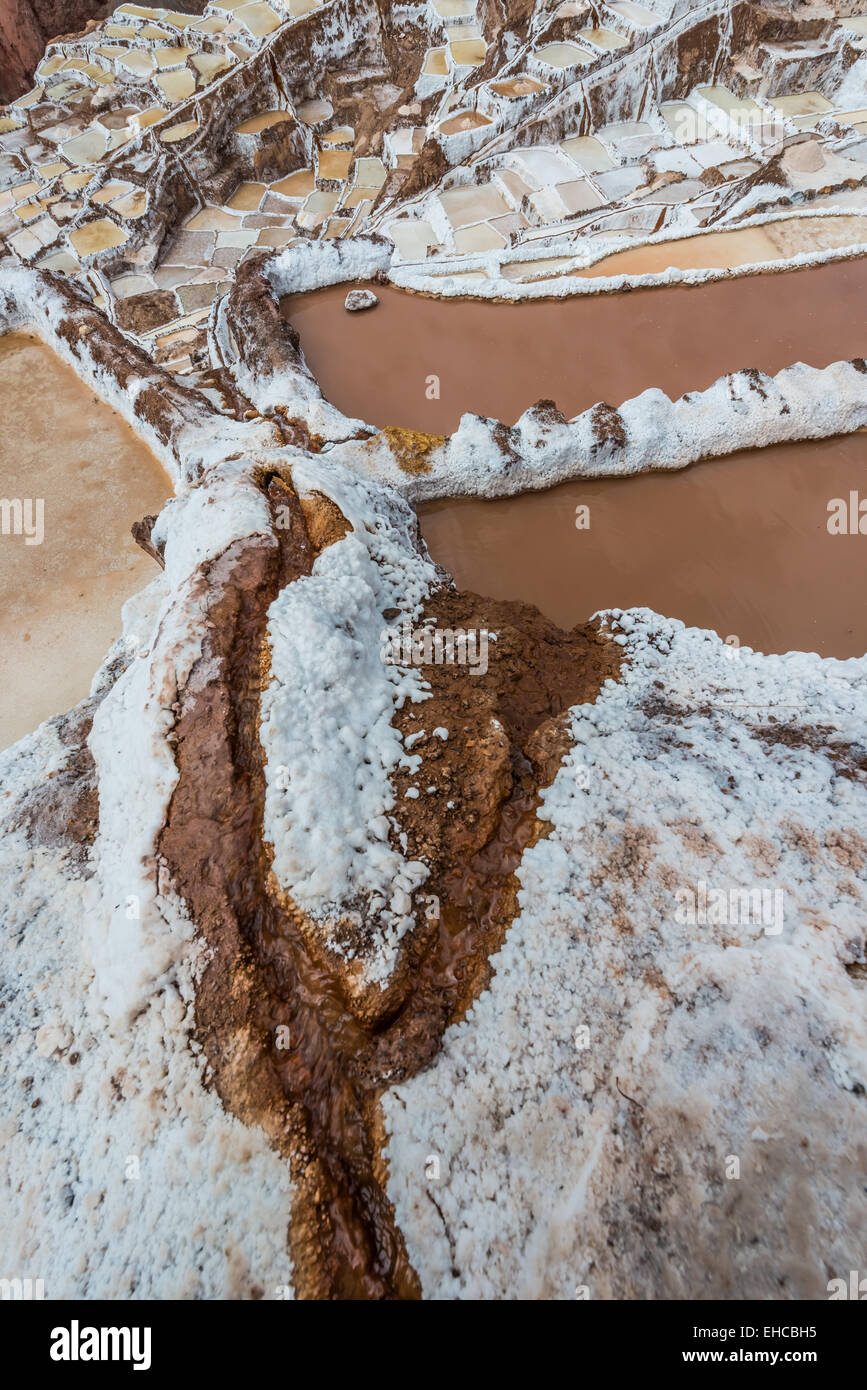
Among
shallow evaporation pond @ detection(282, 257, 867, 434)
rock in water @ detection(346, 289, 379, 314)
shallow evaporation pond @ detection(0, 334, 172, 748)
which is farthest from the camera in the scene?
rock in water @ detection(346, 289, 379, 314)

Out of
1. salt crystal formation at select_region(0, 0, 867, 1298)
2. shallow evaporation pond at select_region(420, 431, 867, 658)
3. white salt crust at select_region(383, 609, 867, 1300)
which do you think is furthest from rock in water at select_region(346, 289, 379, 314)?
white salt crust at select_region(383, 609, 867, 1300)

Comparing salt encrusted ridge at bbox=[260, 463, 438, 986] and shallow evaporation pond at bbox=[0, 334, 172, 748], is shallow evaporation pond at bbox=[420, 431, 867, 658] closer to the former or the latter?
salt encrusted ridge at bbox=[260, 463, 438, 986]

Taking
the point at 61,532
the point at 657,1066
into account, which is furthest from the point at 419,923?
the point at 61,532

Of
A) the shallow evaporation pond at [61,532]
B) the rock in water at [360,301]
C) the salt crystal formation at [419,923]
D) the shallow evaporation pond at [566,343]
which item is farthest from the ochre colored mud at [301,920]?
the rock in water at [360,301]

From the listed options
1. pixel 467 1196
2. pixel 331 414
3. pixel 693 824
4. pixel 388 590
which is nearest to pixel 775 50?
pixel 331 414

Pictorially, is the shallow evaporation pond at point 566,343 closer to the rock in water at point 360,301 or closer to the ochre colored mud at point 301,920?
the rock in water at point 360,301
